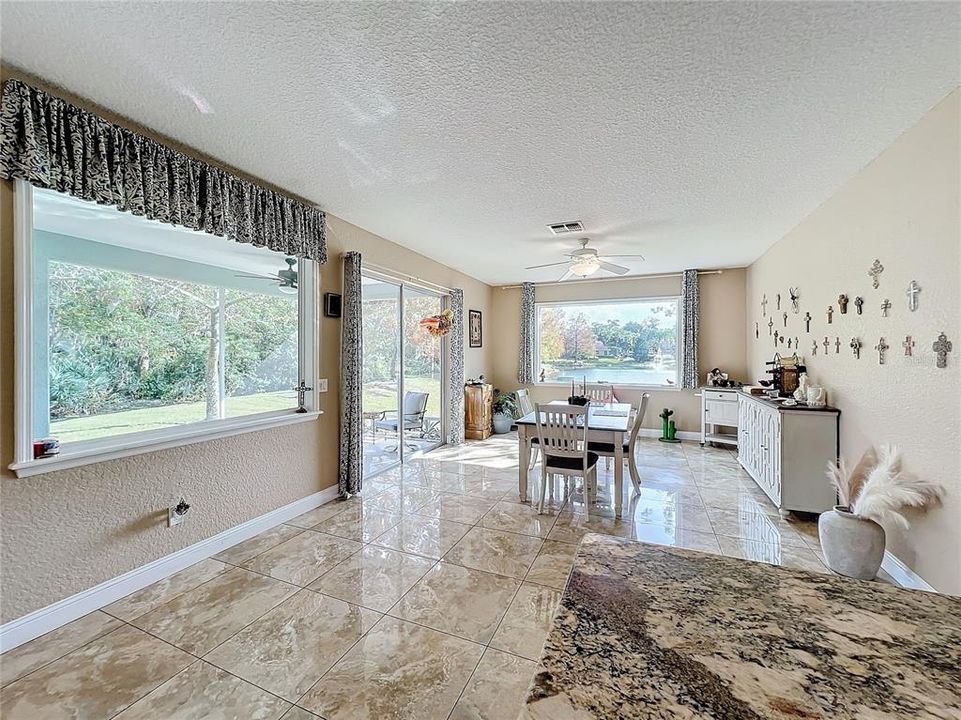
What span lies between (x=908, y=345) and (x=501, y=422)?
5115mm

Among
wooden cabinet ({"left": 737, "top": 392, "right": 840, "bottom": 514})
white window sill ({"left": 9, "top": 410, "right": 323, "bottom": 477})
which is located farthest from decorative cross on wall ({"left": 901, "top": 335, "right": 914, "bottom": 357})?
white window sill ({"left": 9, "top": 410, "right": 323, "bottom": 477})

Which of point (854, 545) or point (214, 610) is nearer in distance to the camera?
point (214, 610)

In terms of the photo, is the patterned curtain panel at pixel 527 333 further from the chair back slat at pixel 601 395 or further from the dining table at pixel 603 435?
the dining table at pixel 603 435

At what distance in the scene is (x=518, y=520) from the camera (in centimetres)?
325

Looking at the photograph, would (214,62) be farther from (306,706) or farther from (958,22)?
(958,22)

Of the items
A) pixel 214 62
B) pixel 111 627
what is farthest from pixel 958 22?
pixel 111 627

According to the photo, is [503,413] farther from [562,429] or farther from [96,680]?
[96,680]

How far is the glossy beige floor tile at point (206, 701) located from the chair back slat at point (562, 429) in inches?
91.3

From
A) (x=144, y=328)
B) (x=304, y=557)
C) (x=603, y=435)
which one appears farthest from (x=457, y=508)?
(x=144, y=328)

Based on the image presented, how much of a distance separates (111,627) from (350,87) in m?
2.86

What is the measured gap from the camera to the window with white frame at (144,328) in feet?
6.73

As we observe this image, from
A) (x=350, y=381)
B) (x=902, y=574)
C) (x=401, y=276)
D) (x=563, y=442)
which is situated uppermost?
(x=401, y=276)

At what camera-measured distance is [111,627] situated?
203 cm

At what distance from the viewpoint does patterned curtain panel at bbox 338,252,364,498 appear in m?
3.78
